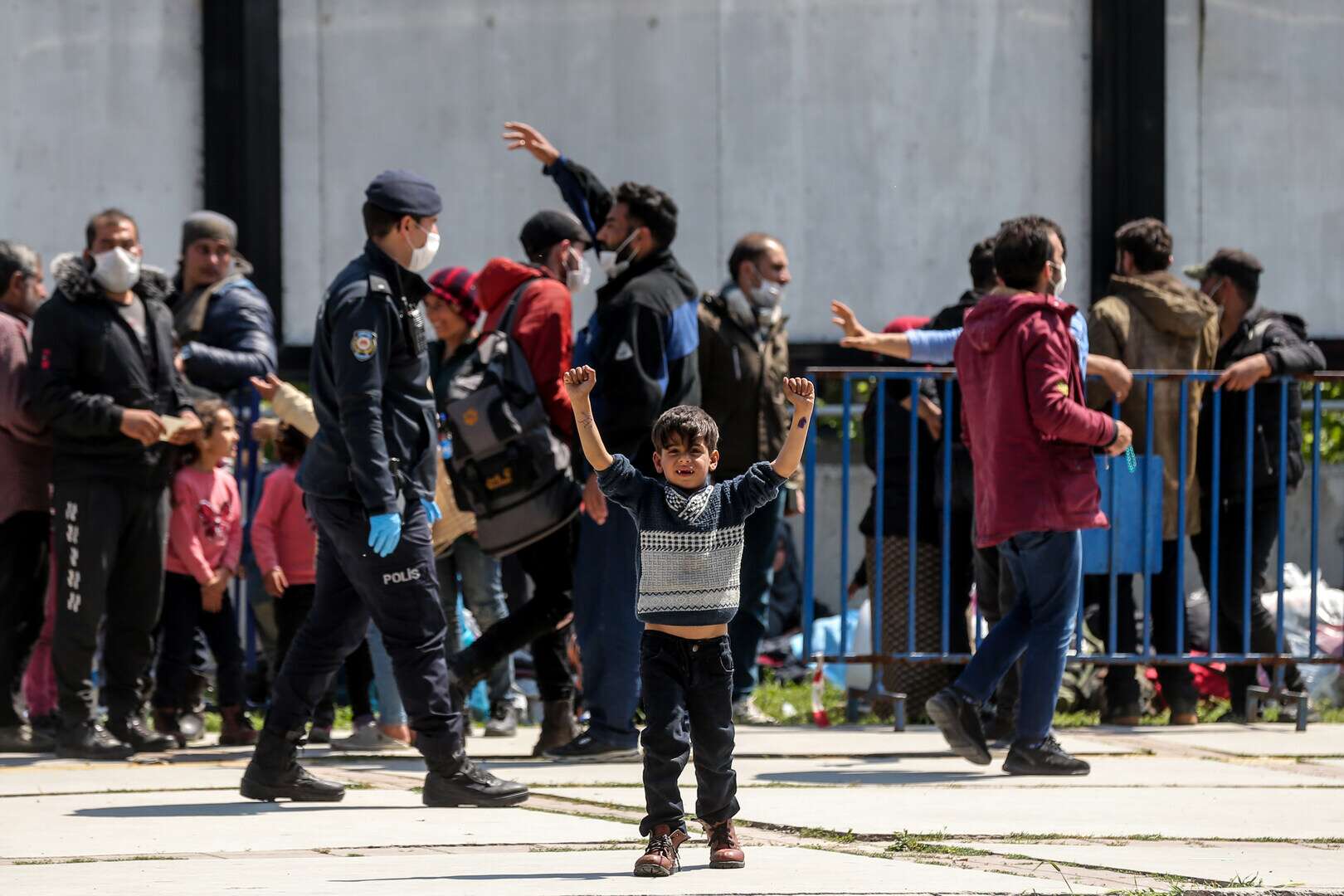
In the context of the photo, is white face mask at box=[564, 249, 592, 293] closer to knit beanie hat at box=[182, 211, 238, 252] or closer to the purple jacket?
knit beanie hat at box=[182, 211, 238, 252]

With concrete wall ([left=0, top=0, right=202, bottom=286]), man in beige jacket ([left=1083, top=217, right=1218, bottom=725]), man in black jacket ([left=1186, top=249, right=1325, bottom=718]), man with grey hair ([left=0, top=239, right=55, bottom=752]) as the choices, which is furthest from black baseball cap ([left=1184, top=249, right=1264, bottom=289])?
concrete wall ([left=0, top=0, right=202, bottom=286])

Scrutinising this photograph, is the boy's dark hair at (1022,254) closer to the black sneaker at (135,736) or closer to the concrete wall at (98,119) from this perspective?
the black sneaker at (135,736)

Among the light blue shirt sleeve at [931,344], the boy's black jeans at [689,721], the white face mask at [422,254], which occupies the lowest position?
the boy's black jeans at [689,721]

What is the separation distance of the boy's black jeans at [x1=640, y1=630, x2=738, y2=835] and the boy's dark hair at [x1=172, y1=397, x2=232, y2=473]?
3267 millimetres

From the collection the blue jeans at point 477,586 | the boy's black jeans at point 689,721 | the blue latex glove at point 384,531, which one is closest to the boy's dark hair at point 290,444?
the blue jeans at point 477,586

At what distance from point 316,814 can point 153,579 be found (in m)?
1.91

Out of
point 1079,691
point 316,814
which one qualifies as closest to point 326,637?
point 316,814

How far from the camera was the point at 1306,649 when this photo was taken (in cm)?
973

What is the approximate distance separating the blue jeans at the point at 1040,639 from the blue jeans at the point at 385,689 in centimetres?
211

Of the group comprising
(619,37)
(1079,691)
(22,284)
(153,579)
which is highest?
(619,37)

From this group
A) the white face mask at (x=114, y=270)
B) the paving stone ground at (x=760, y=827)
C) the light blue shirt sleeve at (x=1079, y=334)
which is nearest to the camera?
the paving stone ground at (x=760, y=827)

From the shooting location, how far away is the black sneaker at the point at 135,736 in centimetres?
743

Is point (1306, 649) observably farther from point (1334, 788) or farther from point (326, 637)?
point (326, 637)

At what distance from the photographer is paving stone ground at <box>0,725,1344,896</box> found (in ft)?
15.1
